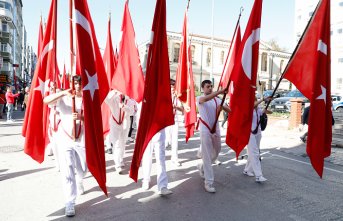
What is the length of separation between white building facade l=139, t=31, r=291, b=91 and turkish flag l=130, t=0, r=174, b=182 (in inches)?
1554

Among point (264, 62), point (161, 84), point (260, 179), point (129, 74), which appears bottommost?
point (260, 179)

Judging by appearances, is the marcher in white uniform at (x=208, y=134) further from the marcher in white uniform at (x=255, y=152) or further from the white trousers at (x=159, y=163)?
the marcher in white uniform at (x=255, y=152)

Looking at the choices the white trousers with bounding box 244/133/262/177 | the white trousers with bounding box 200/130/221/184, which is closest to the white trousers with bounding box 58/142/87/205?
the white trousers with bounding box 200/130/221/184

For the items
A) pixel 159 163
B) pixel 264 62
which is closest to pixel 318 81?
pixel 159 163

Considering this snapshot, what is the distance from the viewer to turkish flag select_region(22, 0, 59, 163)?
5133 millimetres

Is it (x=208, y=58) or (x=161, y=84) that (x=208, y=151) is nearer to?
(x=161, y=84)

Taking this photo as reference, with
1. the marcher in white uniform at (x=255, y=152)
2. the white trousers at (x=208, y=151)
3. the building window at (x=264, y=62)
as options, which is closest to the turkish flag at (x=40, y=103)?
the white trousers at (x=208, y=151)

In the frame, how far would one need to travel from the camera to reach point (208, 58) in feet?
175

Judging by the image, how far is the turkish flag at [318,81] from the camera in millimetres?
4391

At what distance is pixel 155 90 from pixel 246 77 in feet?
4.70

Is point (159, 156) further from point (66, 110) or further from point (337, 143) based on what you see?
point (337, 143)

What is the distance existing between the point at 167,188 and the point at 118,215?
1249mm

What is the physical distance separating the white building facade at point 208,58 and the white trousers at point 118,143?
124ft

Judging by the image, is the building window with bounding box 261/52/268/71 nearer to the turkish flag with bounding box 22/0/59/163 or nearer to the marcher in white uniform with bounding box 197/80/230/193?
the marcher in white uniform with bounding box 197/80/230/193
